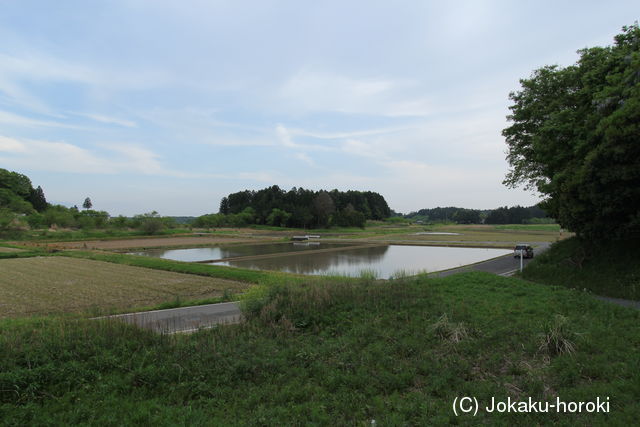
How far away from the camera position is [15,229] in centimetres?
5681

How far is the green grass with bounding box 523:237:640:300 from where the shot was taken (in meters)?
12.7

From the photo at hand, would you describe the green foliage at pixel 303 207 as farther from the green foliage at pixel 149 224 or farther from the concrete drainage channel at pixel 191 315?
the concrete drainage channel at pixel 191 315

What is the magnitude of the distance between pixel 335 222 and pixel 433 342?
99.7 meters

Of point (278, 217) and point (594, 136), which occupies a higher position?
point (594, 136)

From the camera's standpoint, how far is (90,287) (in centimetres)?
1814

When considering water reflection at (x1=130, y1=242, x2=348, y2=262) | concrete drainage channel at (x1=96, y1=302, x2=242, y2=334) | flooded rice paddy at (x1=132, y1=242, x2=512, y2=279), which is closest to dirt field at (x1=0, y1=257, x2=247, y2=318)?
concrete drainage channel at (x1=96, y1=302, x2=242, y2=334)

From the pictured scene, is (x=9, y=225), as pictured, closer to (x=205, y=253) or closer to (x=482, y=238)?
(x=205, y=253)

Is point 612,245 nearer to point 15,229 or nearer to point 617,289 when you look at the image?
point 617,289

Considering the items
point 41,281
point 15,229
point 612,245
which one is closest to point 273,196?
point 15,229

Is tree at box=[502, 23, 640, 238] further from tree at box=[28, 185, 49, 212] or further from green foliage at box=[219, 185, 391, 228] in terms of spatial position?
tree at box=[28, 185, 49, 212]

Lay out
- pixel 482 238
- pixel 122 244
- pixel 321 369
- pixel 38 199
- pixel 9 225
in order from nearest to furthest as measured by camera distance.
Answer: pixel 321 369
pixel 122 244
pixel 9 225
pixel 482 238
pixel 38 199

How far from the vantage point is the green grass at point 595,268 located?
12672 mm

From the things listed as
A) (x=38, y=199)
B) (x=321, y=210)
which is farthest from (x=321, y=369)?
(x=38, y=199)

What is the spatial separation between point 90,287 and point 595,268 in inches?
990
